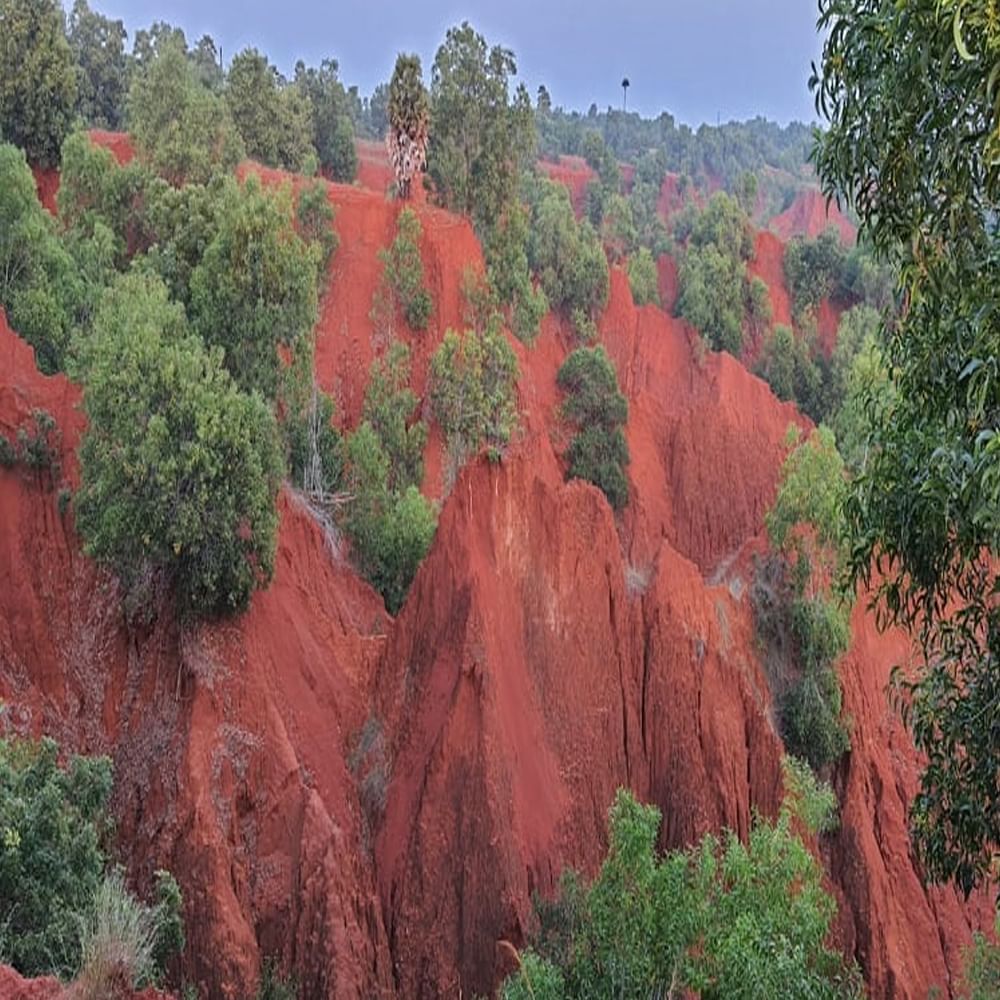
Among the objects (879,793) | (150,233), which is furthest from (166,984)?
(150,233)

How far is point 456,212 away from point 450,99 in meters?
3.32

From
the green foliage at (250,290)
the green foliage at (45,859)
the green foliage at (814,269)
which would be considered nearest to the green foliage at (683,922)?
the green foliage at (45,859)

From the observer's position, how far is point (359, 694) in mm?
14984

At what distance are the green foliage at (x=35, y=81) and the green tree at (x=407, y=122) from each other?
905 cm

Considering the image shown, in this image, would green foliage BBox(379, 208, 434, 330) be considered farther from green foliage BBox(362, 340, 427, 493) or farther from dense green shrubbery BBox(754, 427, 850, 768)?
dense green shrubbery BBox(754, 427, 850, 768)

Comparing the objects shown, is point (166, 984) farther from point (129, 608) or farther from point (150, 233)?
point (150, 233)

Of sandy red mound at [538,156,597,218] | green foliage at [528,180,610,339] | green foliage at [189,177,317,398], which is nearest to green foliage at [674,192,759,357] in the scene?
green foliage at [528,180,610,339]

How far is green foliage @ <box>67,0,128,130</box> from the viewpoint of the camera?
4281 centimetres

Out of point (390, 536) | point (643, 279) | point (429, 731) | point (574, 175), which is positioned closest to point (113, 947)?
point (429, 731)

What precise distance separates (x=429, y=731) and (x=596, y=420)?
1669 cm

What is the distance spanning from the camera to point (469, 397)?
24234 millimetres

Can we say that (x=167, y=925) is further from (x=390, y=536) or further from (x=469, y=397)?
(x=469, y=397)

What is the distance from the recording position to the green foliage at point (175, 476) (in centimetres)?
1285

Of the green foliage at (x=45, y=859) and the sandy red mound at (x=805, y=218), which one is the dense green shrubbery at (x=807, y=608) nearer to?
the green foliage at (x=45, y=859)
